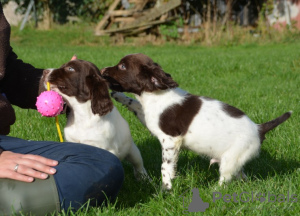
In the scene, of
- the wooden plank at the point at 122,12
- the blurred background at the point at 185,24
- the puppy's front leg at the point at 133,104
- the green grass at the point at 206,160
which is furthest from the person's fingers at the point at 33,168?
the wooden plank at the point at 122,12

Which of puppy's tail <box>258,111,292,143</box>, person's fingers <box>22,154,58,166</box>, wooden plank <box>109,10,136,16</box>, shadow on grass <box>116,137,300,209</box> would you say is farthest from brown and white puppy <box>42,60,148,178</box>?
wooden plank <box>109,10,136,16</box>

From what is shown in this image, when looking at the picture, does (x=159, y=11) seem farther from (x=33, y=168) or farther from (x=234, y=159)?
(x=33, y=168)

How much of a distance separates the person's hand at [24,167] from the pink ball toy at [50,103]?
0.64 m

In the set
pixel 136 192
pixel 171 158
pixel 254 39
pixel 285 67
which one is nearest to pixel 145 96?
pixel 171 158

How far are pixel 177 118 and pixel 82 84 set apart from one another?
90 centimetres

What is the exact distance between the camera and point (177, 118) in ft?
12.9

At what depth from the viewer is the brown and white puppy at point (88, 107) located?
11.3ft

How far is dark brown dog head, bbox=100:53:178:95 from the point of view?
386 cm

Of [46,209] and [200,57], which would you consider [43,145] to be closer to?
[46,209]

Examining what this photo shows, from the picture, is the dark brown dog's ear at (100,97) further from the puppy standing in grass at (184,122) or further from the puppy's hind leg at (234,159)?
the puppy's hind leg at (234,159)

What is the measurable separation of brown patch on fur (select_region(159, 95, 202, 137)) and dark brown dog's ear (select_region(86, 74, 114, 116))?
2.19 ft

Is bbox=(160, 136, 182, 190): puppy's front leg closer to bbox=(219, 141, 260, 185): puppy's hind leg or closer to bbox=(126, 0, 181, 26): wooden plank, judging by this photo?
bbox=(219, 141, 260, 185): puppy's hind leg

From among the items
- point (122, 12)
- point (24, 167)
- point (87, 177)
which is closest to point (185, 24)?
point (122, 12)

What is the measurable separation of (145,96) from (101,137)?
0.62 m
